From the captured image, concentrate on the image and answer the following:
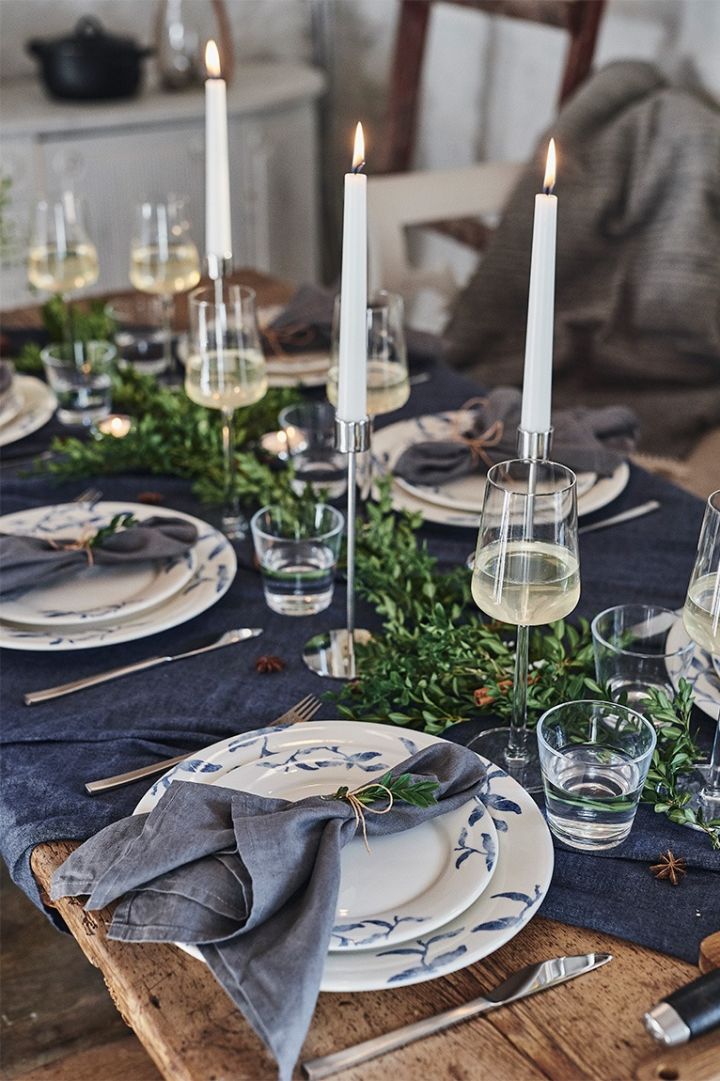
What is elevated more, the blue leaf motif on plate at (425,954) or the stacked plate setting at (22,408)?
the blue leaf motif on plate at (425,954)

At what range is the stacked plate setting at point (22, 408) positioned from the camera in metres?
1.50

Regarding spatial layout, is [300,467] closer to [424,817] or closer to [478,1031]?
[424,817]

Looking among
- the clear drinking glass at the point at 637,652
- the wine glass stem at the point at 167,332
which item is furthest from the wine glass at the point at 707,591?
the wine glass stem at the point at 167,332

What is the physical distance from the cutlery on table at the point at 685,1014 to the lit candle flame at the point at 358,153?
0.58 metres

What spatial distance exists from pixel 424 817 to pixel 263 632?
0.34 meters

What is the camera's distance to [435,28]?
3.36 meters

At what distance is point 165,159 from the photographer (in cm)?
318

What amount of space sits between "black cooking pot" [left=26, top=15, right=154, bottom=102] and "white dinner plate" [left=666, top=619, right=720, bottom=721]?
2.52 meters

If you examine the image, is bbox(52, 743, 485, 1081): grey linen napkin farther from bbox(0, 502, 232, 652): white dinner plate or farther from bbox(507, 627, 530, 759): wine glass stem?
bbox(0, 502, 232, 652): white dinner plate

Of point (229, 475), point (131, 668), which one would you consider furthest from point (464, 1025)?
point (229, 475)

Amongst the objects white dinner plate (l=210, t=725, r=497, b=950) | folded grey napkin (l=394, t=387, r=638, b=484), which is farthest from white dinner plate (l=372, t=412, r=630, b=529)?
white dinner plate (l=210, t=725, r=497, b=950)

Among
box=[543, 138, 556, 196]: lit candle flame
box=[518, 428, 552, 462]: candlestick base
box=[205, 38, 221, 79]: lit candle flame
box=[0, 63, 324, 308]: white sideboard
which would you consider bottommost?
box=[0, 63, 324, 308]: white sideboard

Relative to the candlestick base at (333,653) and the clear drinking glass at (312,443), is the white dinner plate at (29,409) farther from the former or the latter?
the candlestick base at (333,653)

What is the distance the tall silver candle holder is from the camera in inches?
37.9
